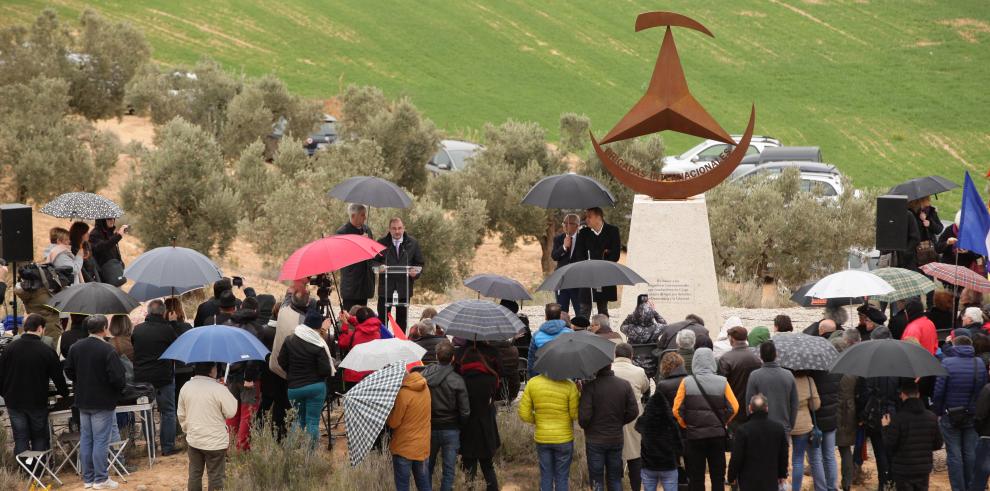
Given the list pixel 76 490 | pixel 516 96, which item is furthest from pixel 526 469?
pixel 516 96

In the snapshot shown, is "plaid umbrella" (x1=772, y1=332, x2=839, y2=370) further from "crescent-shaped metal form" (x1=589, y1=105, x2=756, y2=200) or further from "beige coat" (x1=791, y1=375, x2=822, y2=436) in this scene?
"crescent-shaped metal form" (x1=589, y1=105, x2=756, y2=200)

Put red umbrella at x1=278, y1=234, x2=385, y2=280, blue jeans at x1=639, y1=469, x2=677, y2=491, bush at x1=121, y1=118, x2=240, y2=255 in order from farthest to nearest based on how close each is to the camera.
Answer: bush at x1=121, y1=118, x2=240, y2=255 < red umbrella at x1=278, y1=234, x2=385, y2=280 < blue jeans at x1=639, y1=469, x2=677, y2=491

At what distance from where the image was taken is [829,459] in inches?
418

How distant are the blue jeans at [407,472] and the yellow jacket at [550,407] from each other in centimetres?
99

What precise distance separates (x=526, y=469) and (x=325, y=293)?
2667mm

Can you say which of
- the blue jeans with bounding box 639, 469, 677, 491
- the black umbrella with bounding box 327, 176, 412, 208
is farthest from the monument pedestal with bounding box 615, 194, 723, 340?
the blue jeans with bounding box 639, 469, 677, 491

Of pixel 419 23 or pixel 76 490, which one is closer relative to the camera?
pixel 76 490

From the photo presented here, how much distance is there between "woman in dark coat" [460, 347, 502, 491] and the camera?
10047mm

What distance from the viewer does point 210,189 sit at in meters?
24.6

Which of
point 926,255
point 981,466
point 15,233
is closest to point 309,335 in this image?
point 15,233

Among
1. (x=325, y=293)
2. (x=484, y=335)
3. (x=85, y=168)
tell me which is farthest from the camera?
(x=85, y=168)

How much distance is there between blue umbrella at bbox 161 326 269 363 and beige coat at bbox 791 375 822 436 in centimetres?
462

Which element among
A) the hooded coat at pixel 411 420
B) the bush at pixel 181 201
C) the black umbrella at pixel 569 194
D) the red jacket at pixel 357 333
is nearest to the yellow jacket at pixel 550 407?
the hooded coat at pixel 411 420

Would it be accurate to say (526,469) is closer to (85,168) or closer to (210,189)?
(210,189)
